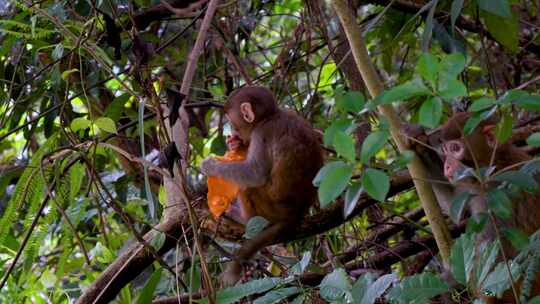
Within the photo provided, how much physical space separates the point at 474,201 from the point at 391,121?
1196 millimetres

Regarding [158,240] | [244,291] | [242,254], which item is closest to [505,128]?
[244,291]

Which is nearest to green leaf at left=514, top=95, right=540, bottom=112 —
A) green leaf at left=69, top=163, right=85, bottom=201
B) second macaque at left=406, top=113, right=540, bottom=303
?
second macaque at left=406, top=113, right=540, bottom=303

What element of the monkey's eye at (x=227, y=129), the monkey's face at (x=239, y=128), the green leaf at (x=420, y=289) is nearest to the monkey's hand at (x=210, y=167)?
the monkey's face at (x=239, y=128)

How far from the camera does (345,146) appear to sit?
214 cm

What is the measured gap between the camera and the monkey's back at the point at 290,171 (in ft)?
14.3

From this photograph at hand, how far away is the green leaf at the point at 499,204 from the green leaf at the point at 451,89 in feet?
1.22

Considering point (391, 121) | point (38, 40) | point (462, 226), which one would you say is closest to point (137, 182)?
point (38, 40)

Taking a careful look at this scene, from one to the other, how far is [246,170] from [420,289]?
244 centimetres

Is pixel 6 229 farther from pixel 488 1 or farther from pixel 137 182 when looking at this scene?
pixel 488 1

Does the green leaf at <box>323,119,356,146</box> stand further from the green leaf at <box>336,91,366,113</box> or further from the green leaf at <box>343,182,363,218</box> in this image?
the green leaf at <box>343,182,363,218</box>

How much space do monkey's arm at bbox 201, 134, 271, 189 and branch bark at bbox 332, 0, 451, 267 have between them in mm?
2117

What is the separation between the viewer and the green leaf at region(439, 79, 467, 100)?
208cm

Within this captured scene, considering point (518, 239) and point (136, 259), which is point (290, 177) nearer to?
point (136, 259)

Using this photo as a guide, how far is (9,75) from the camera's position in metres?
5.04
